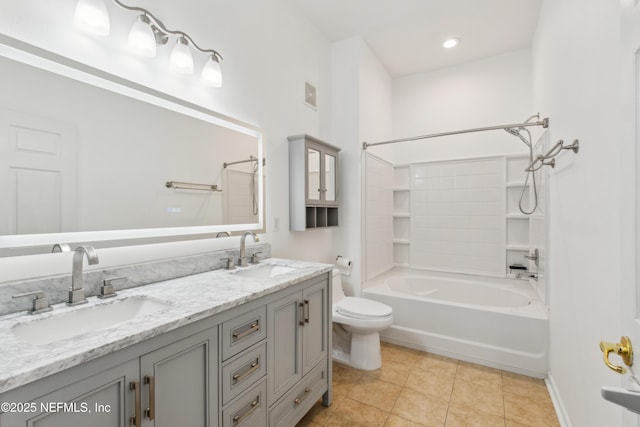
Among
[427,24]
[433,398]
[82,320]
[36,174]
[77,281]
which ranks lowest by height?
[433,398]

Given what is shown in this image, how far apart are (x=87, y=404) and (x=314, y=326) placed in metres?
1.13

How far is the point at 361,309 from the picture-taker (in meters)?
2.30

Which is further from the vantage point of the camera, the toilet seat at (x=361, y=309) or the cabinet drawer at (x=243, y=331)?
the toilet seat at (x=361, y=309)

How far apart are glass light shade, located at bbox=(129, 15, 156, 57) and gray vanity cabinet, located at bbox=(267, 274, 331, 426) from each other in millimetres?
1326

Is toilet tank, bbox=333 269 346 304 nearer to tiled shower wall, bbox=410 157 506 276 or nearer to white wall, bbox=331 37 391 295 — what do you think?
white wall, bbox=331 37 391 295

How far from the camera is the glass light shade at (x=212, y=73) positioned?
167 cm

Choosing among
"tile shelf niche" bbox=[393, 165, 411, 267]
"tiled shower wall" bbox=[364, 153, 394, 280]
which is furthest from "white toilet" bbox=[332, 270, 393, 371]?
"tile shelf niche" bbox=[393, 165, 411, 267]

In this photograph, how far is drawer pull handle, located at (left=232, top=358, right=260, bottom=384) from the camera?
1174 millimetres

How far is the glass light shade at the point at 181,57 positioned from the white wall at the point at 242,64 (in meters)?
0.05

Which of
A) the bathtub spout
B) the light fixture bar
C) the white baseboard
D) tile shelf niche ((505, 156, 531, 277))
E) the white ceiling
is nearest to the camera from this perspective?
the light fixture bar

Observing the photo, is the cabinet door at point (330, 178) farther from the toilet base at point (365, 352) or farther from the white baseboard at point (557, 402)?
the white baseboard at point (557, 402)

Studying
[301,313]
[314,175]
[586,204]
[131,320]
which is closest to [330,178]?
[314,175]

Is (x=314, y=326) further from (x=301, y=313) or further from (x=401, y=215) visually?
(x=401, y=215)

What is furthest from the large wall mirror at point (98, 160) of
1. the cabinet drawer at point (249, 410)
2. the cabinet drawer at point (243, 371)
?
the cabinet drawer at point (249, 410)
